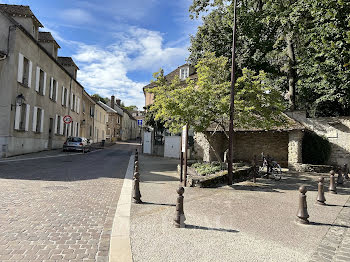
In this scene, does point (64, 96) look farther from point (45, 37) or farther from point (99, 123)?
point (99, 123)

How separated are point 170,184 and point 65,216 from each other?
4.79m

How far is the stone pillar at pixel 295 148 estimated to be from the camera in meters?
16.1

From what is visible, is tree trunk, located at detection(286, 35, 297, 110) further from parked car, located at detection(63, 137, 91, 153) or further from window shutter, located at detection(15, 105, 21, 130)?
window shutter, located at detection(15, 105, 21, 130)

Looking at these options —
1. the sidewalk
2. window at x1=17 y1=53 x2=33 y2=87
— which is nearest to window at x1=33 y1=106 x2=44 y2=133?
window at x1=17 y1=53 x2=33 y2=87

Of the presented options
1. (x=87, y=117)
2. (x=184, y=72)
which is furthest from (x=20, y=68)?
(x=87, y=117)

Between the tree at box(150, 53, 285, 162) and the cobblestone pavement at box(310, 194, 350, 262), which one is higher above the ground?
the tree at box(150, 53, 285, 162)

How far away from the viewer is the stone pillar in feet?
53.0

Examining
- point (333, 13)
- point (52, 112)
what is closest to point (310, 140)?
point (333, 13)

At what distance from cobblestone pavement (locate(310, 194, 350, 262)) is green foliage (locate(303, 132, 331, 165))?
1205 centimetres

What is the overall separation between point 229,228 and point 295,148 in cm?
1322

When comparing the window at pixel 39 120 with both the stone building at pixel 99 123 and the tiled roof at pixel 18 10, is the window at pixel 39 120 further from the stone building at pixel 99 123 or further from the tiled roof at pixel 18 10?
the stone building at pixel 99 123

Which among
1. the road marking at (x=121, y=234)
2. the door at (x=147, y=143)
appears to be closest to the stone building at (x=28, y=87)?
the door at (x=147, y=143)

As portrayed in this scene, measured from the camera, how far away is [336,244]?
425 cm

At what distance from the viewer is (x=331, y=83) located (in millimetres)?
15164
